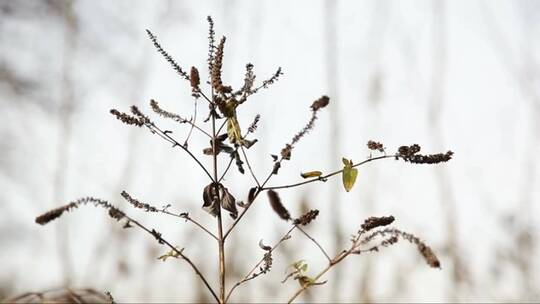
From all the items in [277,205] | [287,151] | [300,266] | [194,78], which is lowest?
[300,266]

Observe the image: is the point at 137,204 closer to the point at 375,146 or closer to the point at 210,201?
the point at 210,201

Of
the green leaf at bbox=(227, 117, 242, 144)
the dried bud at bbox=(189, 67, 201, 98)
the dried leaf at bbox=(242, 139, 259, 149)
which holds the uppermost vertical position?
the dried bud at bbox=(189, 67, 201, 98)

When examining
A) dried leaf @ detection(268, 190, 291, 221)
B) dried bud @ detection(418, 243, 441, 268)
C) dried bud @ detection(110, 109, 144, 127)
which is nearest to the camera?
dried bud @ detection(418, 243, 441, 268)

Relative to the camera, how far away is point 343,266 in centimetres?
387

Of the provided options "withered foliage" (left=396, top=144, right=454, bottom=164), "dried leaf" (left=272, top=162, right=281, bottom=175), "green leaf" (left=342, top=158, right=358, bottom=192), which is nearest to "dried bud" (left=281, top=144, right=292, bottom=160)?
"dried leaf" (left=272, top=162, right=281, bottom=175)

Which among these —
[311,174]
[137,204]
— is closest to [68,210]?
[137,204]

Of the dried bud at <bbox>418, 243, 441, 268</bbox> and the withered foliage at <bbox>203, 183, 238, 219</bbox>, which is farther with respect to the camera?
the withered foliage at <bbox>203, 183, 238, 219</bbox>

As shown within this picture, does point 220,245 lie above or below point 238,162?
below

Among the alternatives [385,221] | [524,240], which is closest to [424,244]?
[385,221]

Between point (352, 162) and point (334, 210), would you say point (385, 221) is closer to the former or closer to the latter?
point (352, 162)

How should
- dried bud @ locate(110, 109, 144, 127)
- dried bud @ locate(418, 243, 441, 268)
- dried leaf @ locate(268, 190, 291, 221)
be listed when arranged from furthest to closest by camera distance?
dried bud @ locate(110, 109, 144, 127) → dried leaf @ locate(268, 190, 291, 221) → dried bud @ locate(418, 243, 441, 268)

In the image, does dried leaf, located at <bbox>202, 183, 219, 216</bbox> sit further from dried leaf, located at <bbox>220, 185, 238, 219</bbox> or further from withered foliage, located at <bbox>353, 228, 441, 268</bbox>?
withered foliage, located at <bbox>353, 228, 441, 268</bbox>

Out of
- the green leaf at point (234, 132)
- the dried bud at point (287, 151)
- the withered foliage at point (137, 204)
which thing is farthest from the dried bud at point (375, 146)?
the withered foliage at point (137, 204)

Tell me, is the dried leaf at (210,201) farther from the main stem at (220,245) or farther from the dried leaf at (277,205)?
the dried leaf at (277,205)
